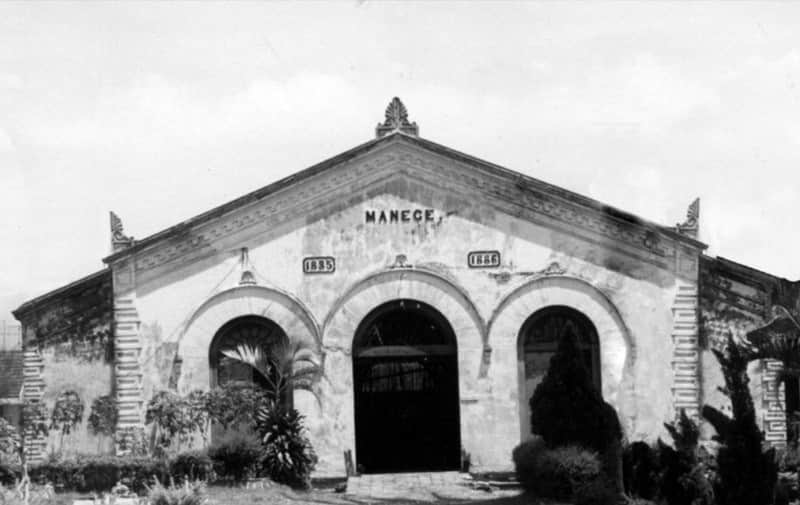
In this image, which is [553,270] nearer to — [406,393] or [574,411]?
[406,393]

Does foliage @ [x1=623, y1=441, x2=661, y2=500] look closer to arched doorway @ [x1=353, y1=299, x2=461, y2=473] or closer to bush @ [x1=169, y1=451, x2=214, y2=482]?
arched doorway @ [x1=353, y1=299, x2=461, y2=473]

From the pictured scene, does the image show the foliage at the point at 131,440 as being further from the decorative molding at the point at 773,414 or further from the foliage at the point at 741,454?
the decorative molding at the point at 773,414

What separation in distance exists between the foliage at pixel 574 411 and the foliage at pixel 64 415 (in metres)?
10.9

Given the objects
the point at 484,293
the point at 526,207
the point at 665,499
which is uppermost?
the point at 526,207

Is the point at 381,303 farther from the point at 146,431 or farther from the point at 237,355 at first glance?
the point at 146,431

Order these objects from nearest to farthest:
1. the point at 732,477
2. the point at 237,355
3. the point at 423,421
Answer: the point at 732,477
the point at 237,355
the point at 423,421

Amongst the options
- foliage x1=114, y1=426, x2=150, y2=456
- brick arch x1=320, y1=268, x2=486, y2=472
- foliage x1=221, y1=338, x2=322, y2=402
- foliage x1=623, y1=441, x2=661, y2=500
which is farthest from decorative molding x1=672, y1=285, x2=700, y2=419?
foliage x1=114, y1=426, x2=150, y2=456

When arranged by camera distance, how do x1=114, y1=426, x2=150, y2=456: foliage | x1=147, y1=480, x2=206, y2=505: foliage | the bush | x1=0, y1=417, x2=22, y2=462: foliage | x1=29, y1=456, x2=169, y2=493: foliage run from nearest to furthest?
x1=147, y1=480, x2=206, y2=505: foliage, x1=29, y1=456, x2=169, y2=493: foliage, the bush, x1=0, y1=417, x2=22, y2=462: foliage, x1=114, y1=426, x2=150, y2=456: foliage

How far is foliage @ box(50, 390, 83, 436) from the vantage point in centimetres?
2934

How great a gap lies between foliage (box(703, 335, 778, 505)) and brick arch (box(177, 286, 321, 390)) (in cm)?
1092

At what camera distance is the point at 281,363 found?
28859 mm

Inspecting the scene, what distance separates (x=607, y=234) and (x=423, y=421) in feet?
19.3

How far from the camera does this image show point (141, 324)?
29516 millimetres

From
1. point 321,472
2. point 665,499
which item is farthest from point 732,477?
point 321,472
